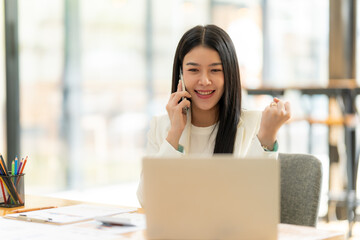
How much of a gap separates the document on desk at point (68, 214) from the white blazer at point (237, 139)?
0.90ft

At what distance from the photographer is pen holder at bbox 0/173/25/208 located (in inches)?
74.4

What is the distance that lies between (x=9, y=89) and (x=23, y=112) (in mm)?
442

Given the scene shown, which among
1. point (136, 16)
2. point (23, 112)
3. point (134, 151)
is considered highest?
point (136, 16)

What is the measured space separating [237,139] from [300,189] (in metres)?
0.33

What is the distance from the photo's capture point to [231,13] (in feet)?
21.6

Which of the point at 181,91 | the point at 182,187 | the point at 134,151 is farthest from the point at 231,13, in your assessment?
the point at 182,187

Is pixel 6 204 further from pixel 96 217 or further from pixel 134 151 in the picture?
pixel 134 151

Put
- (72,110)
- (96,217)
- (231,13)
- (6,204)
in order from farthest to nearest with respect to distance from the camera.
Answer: (231,13)
(72,110)
(6,204)
(96,217)

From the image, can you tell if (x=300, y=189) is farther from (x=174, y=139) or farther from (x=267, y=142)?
(x=174, y=139)

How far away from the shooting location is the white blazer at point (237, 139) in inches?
79.6

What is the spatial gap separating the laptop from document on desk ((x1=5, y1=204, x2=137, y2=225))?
48 centimetres

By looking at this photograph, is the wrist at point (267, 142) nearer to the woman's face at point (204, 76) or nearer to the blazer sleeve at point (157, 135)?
the woman's face at point (204, 76)

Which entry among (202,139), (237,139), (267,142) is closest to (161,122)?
(202,139)

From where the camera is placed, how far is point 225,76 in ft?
6.99
